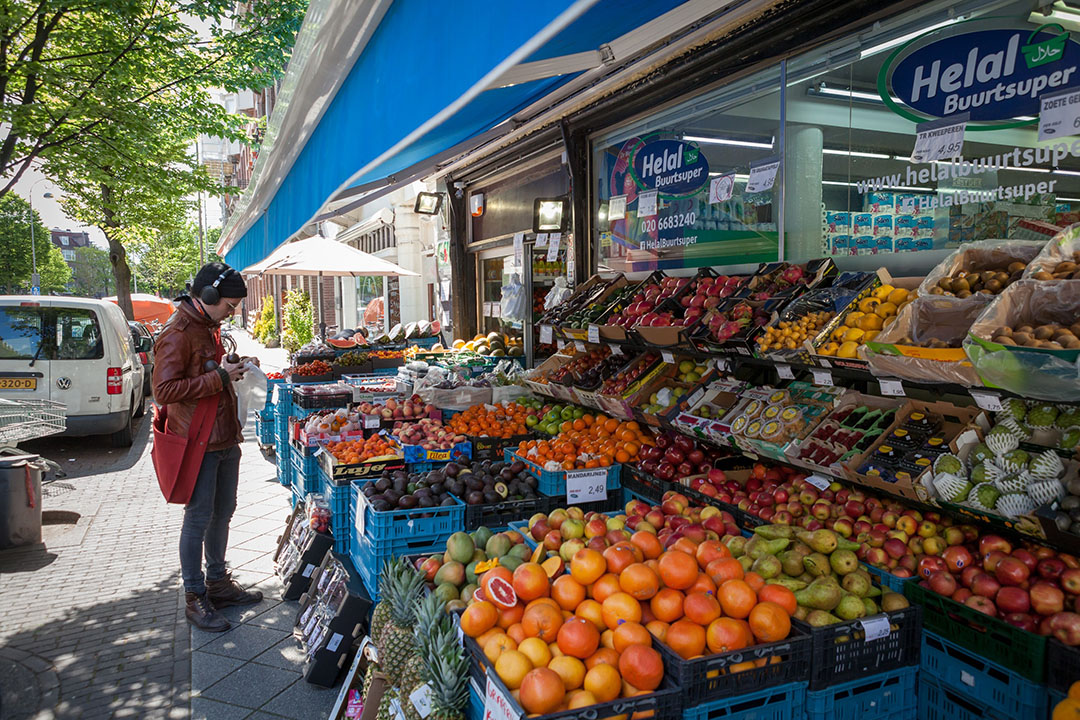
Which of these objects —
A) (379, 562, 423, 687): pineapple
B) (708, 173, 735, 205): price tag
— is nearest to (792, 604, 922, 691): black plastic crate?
(379, 562, 423, 687): pineapple

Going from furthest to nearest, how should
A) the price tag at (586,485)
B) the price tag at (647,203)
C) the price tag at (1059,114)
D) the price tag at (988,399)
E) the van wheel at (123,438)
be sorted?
1. the van wheel at (123,438)
2. the price tag at (647,203)
3. the price tag at (586,485)
4. the price tag at (1059,114)
5. the price tag at (988,399)

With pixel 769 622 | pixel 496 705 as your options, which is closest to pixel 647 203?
pixel 769 622

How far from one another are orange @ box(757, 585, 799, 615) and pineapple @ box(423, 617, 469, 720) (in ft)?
3.44

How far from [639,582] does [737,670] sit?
1.36ft

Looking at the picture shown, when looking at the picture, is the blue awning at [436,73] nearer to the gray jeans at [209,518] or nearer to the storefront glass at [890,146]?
the storefront glass at [890,146]

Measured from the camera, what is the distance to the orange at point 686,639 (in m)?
2.06

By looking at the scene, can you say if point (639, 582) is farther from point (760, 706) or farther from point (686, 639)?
point (760, 706)

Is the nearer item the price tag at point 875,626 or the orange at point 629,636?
the orange at point 629,636

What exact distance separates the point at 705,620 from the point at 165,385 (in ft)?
11.4

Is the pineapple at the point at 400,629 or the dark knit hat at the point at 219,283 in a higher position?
the dark knit hat at the point at 219,283

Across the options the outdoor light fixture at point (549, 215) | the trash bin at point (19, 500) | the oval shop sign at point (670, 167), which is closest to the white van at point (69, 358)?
the trash bin at point (19, 500)

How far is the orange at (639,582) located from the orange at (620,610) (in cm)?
6

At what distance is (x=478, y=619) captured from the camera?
2260 mm

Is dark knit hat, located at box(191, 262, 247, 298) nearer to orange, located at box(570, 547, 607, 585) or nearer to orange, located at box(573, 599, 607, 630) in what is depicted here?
orange, located at box(570, 547, 607, 585)
